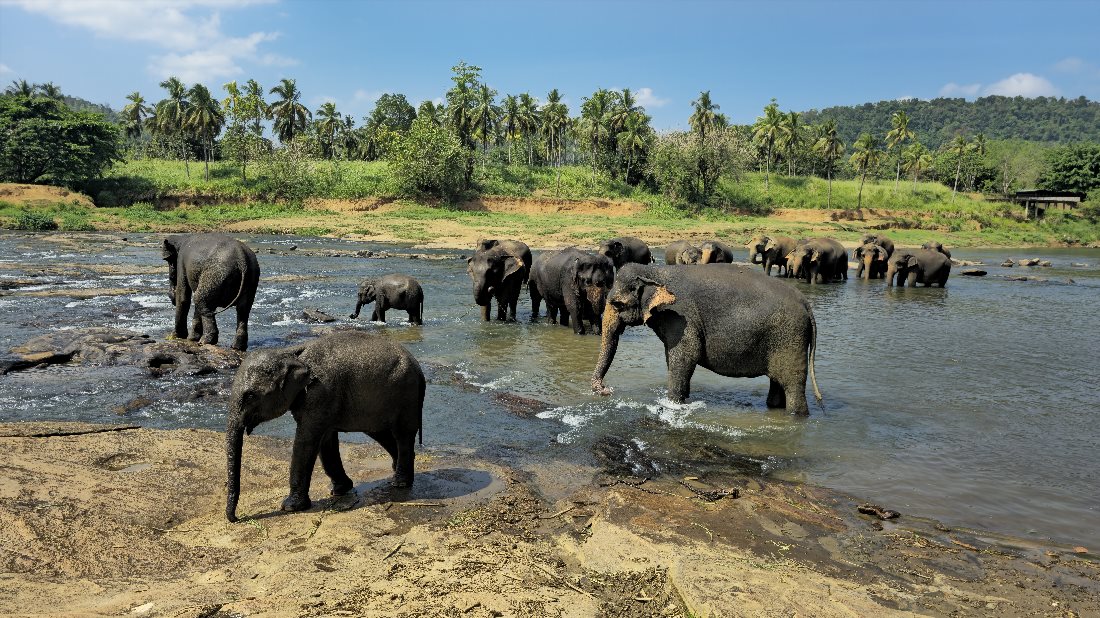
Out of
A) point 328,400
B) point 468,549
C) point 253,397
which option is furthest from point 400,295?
point 468,549

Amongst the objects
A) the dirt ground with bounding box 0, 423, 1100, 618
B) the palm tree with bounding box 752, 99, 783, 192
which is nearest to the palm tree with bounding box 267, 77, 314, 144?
the palm tree with bounding box 752, 99, 783, 192

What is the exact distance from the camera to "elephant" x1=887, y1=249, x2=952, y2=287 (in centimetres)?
2891

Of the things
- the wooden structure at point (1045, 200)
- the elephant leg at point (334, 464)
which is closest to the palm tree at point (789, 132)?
the wooden structure at point (1045, 200)

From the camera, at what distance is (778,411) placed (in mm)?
10320

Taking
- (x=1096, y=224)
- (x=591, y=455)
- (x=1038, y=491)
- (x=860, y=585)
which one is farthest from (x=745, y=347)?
(x=1096, y=224)

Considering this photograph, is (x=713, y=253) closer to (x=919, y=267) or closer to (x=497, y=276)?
(x=919, y=267)

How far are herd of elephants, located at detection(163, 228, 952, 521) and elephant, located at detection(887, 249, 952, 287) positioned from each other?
1674cm

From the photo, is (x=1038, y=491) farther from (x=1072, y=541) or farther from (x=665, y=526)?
(x=665, y=526)

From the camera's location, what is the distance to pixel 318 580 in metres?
4.92

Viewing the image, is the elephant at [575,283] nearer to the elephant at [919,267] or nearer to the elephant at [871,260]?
the elephant at [919,267]

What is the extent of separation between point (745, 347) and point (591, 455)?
9.19 ft

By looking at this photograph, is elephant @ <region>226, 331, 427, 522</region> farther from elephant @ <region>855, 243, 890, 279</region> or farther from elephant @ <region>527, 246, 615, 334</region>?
elephant @ <region>855, 243, 890, 279</region>

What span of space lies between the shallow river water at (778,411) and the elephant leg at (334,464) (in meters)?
1.77

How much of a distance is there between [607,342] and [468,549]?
556 centimetres
